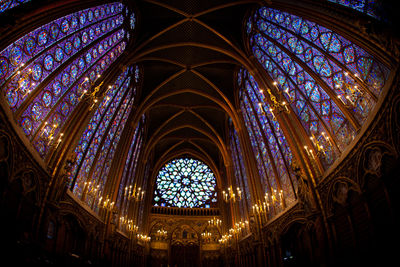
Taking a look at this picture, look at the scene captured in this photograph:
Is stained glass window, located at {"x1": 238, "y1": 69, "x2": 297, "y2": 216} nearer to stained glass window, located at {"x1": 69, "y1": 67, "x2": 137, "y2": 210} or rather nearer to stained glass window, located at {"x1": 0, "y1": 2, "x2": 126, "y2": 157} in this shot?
stained glass window, located at {"x1": 69, "y1": 67, "x2": 137, "y2": 210}

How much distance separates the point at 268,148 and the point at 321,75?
7.32 meters

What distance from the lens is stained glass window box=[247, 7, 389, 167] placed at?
9.16 metres

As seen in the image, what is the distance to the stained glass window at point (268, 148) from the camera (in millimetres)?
15430

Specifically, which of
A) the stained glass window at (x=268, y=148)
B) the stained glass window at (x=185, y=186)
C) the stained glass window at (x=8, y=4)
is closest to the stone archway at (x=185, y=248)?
the stained glass window at (x=185, y=186)

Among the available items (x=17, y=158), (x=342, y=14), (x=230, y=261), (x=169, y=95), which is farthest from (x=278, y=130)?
(x=230, y=261)

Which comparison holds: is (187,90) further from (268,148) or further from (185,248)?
(185,248)

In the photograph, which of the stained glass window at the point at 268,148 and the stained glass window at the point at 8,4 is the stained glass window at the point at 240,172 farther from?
the stained glass window at the point at 8,4

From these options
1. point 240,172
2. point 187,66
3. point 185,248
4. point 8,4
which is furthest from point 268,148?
point 185,248

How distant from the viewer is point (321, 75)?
11.3 m

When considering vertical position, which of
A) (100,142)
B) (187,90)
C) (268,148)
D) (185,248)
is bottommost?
(185,248)

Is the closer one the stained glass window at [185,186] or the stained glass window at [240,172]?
the stained glass window at [240,172]

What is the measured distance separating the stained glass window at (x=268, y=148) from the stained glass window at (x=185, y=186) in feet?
46.6

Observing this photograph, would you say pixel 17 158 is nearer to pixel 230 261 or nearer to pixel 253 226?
pixel 253 226

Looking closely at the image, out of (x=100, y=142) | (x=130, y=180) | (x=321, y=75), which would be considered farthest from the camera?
(x=130, y=180)
